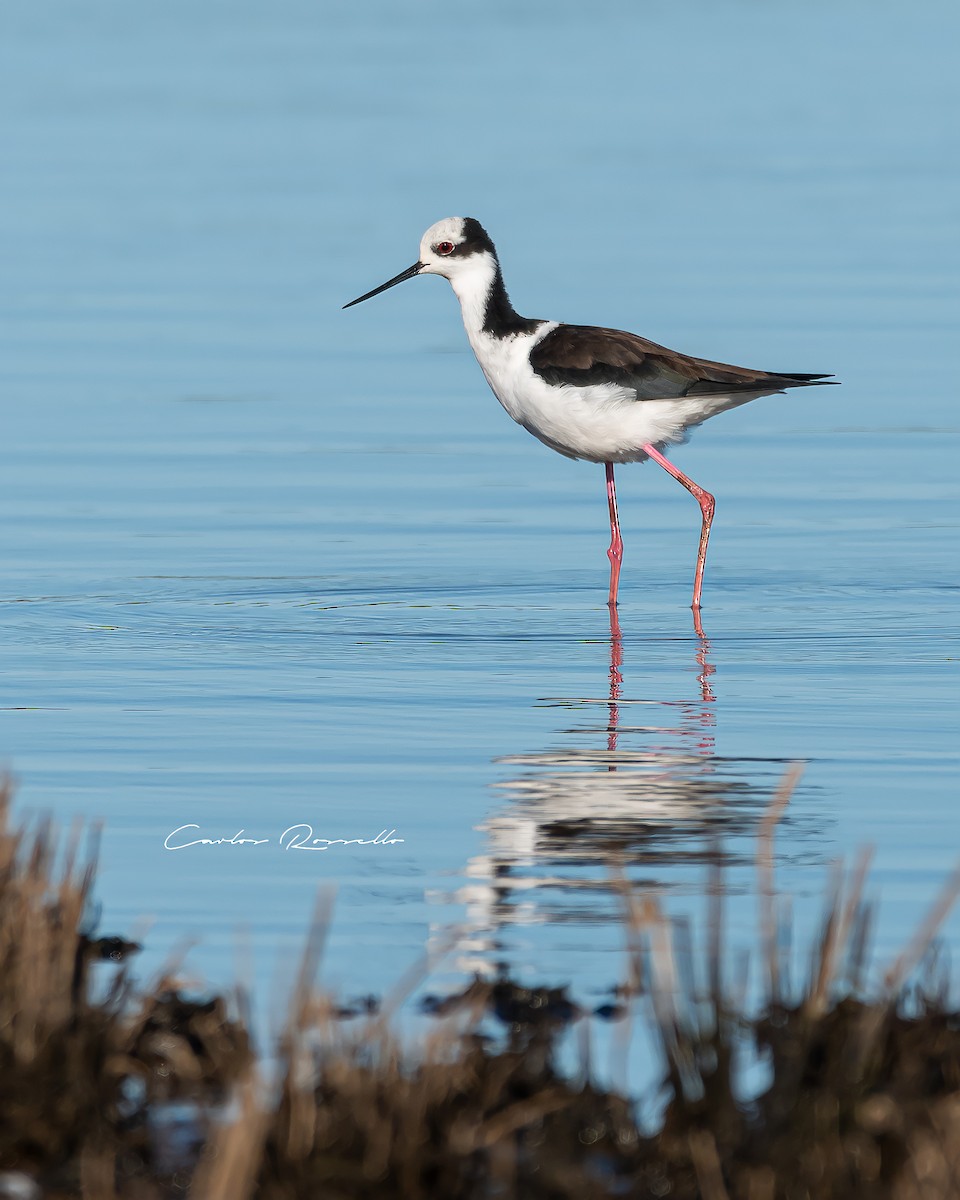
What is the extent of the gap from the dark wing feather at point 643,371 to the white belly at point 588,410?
0.06 metres

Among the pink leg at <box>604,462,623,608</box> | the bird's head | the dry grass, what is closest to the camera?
the dry grass

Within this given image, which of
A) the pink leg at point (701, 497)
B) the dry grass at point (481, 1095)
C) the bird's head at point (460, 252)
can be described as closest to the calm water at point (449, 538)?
the pink leg at point (701, 497)

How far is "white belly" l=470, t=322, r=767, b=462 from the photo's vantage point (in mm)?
12367

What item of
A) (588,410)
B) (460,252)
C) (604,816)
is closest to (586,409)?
(588,410)

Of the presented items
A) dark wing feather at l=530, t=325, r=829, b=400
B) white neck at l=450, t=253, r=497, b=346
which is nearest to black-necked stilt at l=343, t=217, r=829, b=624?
dark wing feather at l=530, t=325, r=829, b=400

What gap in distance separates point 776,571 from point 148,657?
3337mm

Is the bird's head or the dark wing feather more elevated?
the bird's head

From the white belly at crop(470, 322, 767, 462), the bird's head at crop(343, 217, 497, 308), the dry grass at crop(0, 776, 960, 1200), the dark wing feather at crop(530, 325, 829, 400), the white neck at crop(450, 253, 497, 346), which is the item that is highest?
the bird's head at crop(343, 217, 497, 308)

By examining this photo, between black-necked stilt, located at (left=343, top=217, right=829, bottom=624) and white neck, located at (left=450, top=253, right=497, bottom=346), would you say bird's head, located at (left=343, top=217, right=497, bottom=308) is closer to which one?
white neck, located at (left=450, top=253, right=497, bottom=346)

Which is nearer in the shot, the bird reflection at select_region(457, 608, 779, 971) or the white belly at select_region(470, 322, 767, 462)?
the bird reflection at select_region(457, 608, 779, 971)

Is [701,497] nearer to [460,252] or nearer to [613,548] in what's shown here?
[613,548]

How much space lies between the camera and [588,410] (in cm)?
1239

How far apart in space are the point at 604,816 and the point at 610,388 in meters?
5.01

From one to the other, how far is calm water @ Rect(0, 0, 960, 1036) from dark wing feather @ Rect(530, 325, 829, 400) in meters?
0.86
